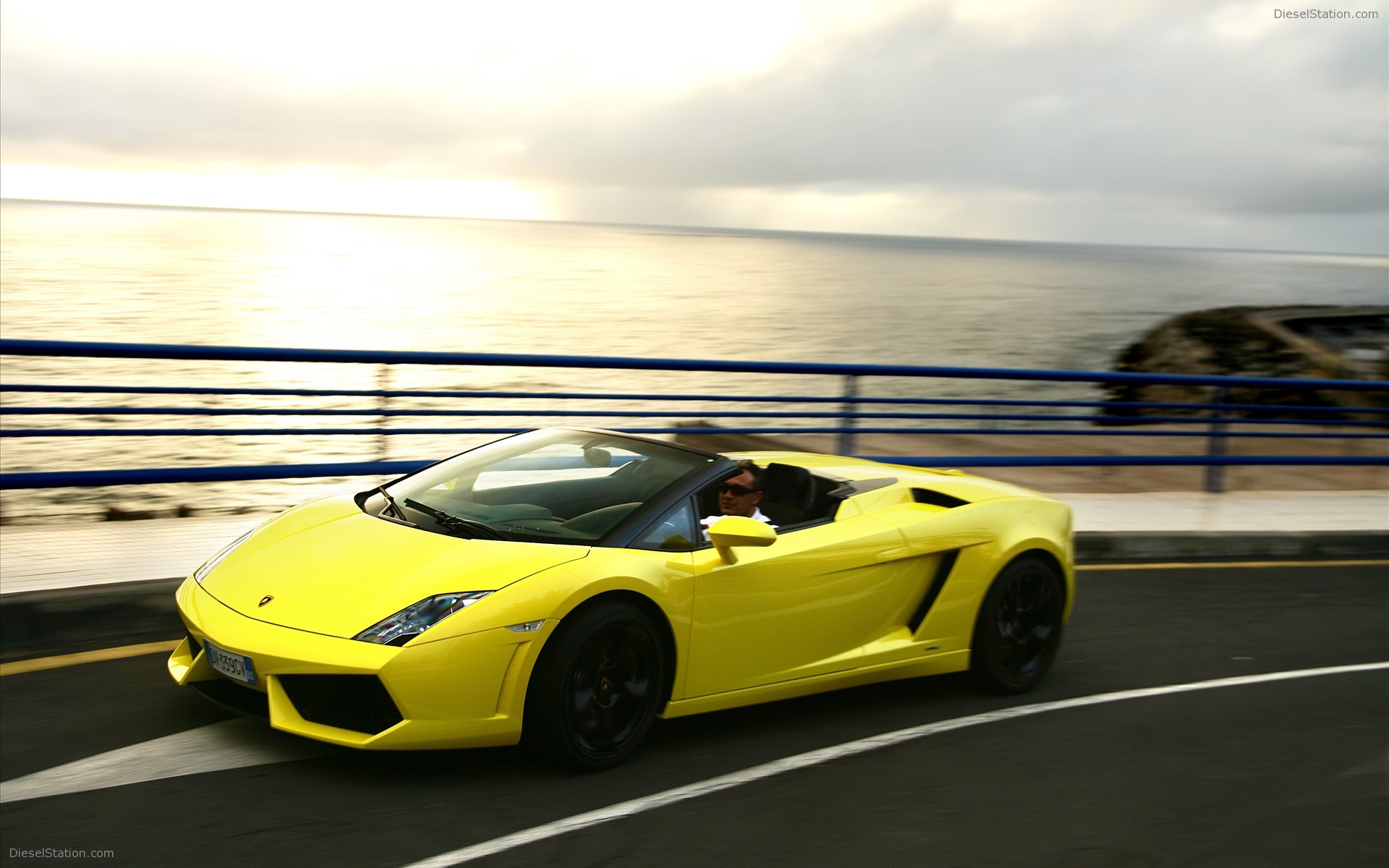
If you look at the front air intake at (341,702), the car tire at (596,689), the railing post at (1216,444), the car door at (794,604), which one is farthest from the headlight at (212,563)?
the railing post at (1216,444)

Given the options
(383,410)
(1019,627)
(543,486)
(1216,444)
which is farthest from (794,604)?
(1216,444)

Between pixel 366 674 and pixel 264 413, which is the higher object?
pixel 264 413

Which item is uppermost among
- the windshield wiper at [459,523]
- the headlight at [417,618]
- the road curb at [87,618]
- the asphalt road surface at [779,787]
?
the windshield wiper at [459,523]

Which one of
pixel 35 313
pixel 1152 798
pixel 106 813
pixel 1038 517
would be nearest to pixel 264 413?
pixel 106 813

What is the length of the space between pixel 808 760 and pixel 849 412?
225 inches

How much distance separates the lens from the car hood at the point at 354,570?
154 inches

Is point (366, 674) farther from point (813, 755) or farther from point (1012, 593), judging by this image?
point (1012, 593)

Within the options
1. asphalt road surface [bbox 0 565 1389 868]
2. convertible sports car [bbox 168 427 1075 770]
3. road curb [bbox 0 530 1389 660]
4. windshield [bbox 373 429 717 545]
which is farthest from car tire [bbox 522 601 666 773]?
road curb [bbox 0 530 1389 660]

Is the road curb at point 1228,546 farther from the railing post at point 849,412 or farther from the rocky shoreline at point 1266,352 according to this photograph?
the rocky shoreline at point 1266,352

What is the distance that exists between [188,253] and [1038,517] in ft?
377

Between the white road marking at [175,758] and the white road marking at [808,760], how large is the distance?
92cm

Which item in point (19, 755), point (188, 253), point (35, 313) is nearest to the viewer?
point (19, 755)

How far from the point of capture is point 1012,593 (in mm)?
5527

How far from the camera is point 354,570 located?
13.6 feet
